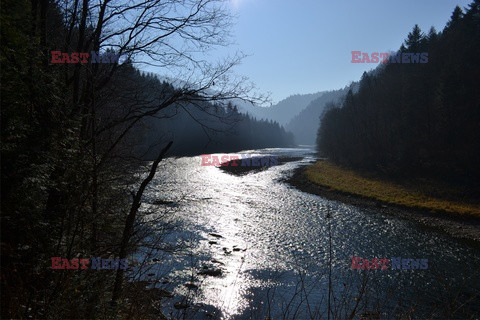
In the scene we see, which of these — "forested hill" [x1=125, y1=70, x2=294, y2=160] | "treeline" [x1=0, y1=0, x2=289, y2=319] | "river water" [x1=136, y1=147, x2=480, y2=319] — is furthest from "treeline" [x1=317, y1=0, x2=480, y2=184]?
"treeline" [x1=0, y1=0, x2=289, y2=319]

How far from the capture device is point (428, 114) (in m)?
41.4

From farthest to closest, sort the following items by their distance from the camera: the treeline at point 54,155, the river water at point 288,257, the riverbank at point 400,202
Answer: the riverbank at point 400,202 → the river water at point 288,257 → the treeline at point 54,155

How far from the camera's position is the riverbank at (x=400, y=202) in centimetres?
2073

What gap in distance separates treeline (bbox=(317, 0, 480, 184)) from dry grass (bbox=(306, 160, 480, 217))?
6.10 meters

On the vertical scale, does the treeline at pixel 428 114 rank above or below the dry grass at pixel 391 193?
above

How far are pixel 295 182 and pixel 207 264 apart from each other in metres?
25.0

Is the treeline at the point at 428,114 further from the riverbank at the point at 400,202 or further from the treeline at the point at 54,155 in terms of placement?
the treeline at the point at 54,155

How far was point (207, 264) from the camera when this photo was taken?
45.4 feet

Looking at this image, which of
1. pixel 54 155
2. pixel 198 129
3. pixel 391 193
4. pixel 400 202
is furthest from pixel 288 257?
pixel 198 129

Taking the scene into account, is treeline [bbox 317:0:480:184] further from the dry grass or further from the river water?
the river water

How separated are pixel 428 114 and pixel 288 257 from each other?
3889cm

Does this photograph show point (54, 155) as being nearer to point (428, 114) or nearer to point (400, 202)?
point (400, 202)

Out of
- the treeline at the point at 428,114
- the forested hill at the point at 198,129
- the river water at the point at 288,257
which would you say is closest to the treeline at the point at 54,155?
the forested hill at the point at 198,129

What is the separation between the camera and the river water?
10.5m
